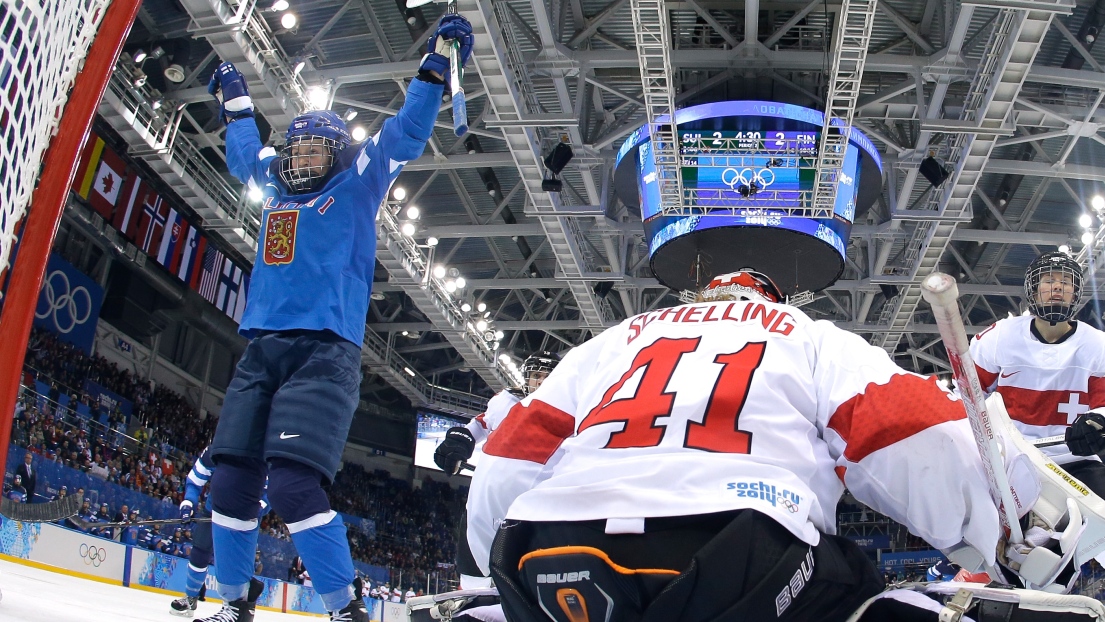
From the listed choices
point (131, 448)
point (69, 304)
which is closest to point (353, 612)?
point (131, 448)

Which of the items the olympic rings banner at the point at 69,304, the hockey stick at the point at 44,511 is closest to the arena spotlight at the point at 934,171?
the hockey stick at the point at 44,511

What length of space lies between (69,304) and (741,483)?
50.8ft

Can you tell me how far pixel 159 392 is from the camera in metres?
17.7

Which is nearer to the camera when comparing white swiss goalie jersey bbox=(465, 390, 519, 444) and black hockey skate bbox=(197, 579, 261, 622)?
black hockey skate bbox=(197, 579, 261, 622)

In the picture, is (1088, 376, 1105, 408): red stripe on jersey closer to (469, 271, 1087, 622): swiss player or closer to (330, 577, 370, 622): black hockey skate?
(469, 271, 1087, 622): swiss player

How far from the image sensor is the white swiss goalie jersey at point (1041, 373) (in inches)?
150

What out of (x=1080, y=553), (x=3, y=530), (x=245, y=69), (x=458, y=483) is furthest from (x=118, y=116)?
(x=458, y=483)

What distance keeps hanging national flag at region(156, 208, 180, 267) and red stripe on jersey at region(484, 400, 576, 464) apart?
1290 centimetres

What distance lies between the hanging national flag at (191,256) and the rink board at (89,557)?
5.95 meters

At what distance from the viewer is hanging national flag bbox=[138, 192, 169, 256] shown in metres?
13.2

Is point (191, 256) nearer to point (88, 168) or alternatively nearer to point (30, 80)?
point (88, 168)

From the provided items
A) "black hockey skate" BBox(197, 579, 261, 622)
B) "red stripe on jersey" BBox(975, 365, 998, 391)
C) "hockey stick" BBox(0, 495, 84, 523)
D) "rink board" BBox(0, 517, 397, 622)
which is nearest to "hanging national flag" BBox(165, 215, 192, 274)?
"rink board" BBox(0, 517, 397, 622)

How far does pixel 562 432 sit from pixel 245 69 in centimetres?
950

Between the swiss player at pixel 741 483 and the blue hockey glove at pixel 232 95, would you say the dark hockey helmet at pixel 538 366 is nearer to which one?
the blue hockey glove at pixel 232 95
